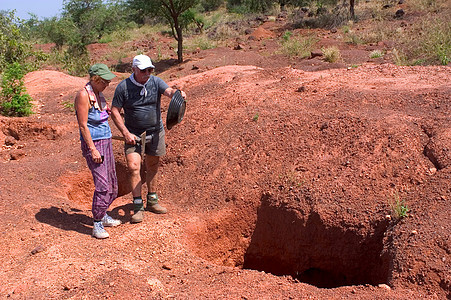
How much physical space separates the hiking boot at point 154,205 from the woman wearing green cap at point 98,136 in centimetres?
65

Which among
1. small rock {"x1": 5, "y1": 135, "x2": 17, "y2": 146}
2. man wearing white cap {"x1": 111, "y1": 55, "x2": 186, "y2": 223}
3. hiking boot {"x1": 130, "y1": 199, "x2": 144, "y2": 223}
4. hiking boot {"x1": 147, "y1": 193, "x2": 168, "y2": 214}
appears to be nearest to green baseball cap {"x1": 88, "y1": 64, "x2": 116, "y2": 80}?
man wearing white cap {"x1": 111, "y1": 55, "x2": 186, "y2": 223}

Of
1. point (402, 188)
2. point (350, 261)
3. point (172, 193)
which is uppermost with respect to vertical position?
point (402, 188)

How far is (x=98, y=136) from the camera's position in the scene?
404 cm

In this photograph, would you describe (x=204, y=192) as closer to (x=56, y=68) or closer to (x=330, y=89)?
(x=330, y=89)

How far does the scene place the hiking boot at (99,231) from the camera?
4.23m

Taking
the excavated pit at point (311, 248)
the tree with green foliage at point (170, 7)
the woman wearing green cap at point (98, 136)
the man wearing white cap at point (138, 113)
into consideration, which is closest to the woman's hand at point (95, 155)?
the woman wearing green cap at point (98, 136)

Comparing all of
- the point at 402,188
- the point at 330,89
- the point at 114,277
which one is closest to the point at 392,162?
the point at 402,188

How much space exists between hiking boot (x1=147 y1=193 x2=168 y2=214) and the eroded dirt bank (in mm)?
112

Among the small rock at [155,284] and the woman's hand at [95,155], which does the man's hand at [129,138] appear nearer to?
the woman's hand at [95,155]

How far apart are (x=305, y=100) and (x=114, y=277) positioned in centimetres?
380

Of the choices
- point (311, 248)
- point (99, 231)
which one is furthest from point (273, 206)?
point (99, 231)

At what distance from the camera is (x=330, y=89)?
635cm

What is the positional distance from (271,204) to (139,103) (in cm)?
182

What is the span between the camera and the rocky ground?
3.51 m
